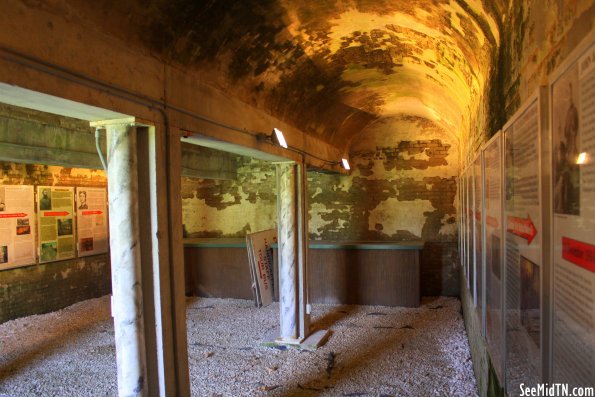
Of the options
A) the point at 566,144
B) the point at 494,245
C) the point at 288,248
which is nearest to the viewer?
the point at 566,144


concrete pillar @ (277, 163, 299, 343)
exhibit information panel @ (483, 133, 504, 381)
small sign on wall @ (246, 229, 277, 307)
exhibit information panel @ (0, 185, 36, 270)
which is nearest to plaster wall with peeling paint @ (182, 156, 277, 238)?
small sign on wall @ (246, 229, 277, 307)

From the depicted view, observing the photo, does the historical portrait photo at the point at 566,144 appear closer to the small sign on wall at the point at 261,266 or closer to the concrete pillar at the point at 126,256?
the concrete pillar at the point at 126,256

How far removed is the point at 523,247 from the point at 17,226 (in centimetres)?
759

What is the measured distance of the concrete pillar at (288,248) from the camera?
5531 millimetres

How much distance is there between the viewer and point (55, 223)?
749 cm

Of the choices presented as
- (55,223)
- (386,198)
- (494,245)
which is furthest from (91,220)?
(494,245)

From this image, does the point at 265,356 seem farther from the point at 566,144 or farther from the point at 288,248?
the point at 566,144

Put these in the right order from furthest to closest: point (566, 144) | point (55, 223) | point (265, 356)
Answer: point (55, 223) → point (265, 356) → point (566, 144)

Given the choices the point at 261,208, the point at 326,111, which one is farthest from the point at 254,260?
the point at 326,111

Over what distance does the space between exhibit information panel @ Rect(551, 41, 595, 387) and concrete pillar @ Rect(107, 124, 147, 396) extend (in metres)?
2.31

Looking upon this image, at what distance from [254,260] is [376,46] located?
4.63m

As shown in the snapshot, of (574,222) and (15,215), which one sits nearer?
(574,222)

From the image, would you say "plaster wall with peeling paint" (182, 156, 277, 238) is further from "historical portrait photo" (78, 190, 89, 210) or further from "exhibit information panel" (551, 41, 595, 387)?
"exhibit information panel" (551, 41, 595, 387)

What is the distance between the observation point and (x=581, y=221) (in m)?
0.94
